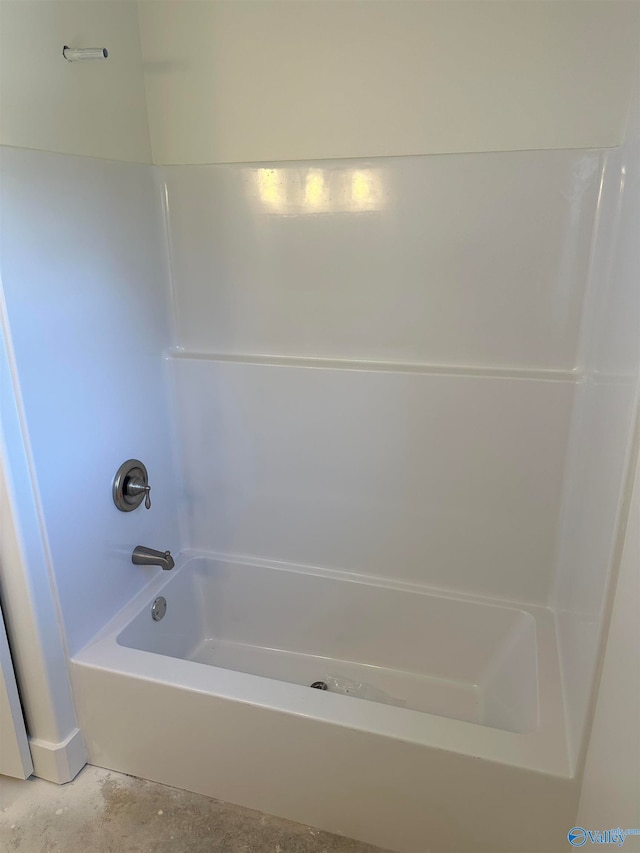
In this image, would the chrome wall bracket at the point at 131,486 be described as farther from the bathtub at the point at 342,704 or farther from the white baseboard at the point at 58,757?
the white baseboard at the point at 58,757

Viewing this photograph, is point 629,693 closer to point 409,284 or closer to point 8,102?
point 409,284

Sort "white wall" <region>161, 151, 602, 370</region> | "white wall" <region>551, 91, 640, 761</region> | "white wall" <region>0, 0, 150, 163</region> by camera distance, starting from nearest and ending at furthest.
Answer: "white wall" <region>551, 91, 640, 761</region>
"white wall" <region>0, 0, 150, 163</region>
"white wall" <region>161, 151, 602, 370</region>

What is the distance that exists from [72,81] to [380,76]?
79 cm

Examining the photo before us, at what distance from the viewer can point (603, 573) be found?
1168 mm

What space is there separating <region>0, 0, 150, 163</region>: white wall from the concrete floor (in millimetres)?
1686

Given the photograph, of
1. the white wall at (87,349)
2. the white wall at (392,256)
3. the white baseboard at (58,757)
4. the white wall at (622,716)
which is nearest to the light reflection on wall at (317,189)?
the white wall at (392,256)

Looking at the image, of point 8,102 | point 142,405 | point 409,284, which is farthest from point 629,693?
point 8,102

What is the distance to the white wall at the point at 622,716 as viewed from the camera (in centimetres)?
96

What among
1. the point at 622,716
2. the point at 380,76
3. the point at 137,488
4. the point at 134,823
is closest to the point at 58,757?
the point at 134,823

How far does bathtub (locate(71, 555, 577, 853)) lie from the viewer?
135 cm

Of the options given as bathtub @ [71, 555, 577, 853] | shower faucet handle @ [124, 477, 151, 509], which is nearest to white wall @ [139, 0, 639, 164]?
shower faucet handle @ [124, 477, 151, 509]

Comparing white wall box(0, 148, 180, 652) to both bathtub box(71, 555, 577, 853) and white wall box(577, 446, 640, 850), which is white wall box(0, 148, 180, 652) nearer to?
bathtub box(71, 555, 577, 853)

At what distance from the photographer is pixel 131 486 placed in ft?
5.88

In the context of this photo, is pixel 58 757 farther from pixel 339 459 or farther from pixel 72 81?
pixel 72 81
